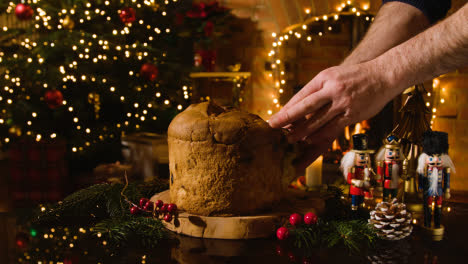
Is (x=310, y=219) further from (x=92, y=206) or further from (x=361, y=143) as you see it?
(x=92, y=206)

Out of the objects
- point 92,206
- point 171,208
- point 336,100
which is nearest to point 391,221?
point 336,100

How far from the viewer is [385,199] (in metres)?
1.22

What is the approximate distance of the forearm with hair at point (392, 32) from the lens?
1229mm

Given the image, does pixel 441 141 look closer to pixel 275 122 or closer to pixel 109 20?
pixel 275 122

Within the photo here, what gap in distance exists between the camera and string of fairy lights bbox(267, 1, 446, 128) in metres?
2.24

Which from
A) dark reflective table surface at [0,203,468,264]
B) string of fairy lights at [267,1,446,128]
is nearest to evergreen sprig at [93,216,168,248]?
dark reflective table surface at [0,203,468,264]

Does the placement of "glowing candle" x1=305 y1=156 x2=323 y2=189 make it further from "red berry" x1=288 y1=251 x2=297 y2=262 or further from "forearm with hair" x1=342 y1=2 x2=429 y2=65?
"red berry" x1=288 y1=251 x2=297 y2=262

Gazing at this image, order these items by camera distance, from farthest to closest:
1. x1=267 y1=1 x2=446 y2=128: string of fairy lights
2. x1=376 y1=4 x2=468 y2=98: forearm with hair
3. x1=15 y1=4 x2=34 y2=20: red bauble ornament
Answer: x1=267 y1=1 x2=446 y2=128: string of fairy lights, x1=15 y1=4 x2=34 y2=20: red bauble ornament, x1=376 y1=4 x2=468 y2=98: forearm with hair

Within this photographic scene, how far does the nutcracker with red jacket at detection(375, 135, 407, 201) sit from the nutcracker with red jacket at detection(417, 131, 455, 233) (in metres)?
0.07

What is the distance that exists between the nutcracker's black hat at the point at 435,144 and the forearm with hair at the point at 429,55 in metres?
0.25

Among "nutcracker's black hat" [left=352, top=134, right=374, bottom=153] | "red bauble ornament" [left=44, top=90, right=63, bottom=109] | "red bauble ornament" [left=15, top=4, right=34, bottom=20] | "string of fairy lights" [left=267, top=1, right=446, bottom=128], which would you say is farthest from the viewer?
"string of fairy lights" [left=267, top=1, right=446, bottom=128]

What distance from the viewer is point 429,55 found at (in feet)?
2.86

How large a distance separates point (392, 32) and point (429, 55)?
1.29ft

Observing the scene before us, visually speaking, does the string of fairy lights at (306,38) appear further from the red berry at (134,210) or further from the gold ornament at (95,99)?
the red berry at (134,210)
